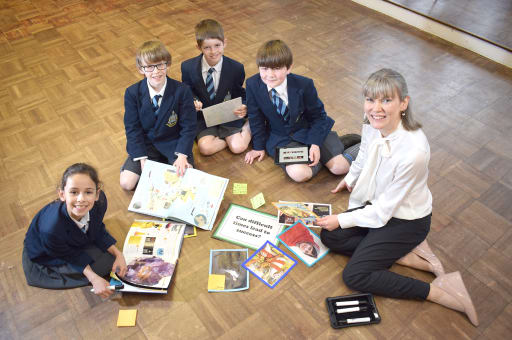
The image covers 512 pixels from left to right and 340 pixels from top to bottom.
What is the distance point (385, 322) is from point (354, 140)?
1.14 metres

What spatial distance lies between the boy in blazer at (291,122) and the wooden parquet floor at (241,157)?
0.11m

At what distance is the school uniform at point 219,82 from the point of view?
91.0 inches

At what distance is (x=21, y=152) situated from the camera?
2.47 m

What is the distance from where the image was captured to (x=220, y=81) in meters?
2.35

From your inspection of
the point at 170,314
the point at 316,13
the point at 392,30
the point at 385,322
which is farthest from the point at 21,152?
the point at 392,30

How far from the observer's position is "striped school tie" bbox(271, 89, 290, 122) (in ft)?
7.06

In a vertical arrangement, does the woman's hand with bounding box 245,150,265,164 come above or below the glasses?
below

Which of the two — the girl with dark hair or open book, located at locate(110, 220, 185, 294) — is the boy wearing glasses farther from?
the girl with dark hair

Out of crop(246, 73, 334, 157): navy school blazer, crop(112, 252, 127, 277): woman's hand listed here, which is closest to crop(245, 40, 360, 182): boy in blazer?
crop(246, 73, 334, 157): navy school blazer

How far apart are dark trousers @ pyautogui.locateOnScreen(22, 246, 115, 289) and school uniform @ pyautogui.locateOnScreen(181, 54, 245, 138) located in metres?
1.05

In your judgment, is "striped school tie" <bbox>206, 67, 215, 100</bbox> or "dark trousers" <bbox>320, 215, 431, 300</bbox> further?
"striped school tie" <bbox>206, 67, 215, 100</bbox>

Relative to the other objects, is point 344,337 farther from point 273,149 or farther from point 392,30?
point 392,30

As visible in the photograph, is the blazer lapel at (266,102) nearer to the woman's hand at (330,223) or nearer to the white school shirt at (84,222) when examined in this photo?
the woman's hand at (330,223)

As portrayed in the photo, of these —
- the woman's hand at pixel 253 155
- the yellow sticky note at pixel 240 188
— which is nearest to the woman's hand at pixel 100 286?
the yellow sticky note at pixel 240 188
